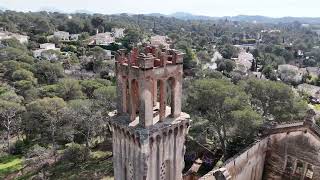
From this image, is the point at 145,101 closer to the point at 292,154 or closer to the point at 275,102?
the point at 292,154

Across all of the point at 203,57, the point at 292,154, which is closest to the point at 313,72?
the point at 203,57

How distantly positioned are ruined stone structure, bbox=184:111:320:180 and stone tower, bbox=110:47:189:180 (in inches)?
227

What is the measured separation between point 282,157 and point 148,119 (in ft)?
44.4

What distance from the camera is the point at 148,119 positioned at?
1645cm

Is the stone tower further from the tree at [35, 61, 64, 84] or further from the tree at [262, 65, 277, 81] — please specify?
the tree at [262, 65, 277, 81]

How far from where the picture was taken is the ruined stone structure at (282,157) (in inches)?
922

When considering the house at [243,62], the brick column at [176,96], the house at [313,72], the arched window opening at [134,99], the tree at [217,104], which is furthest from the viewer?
the house at [313,72]

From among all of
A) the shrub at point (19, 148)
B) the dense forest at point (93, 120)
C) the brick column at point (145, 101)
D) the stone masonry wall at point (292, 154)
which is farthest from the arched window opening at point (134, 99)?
the shrub at point (19, 148)

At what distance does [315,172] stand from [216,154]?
16.7m

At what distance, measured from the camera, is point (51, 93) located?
5666 centimetres

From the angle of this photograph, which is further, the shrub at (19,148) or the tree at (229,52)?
the tree at (229,52)

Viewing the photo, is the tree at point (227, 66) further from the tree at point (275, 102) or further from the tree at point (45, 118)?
the tree at point (45, 118)

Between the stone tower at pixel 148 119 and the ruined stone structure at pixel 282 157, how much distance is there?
227 inches

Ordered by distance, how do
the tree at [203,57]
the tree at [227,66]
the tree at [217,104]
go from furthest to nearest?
1. the tree at [203,57]
2. the tree at [227,66]
3. the tree at [217,104]
